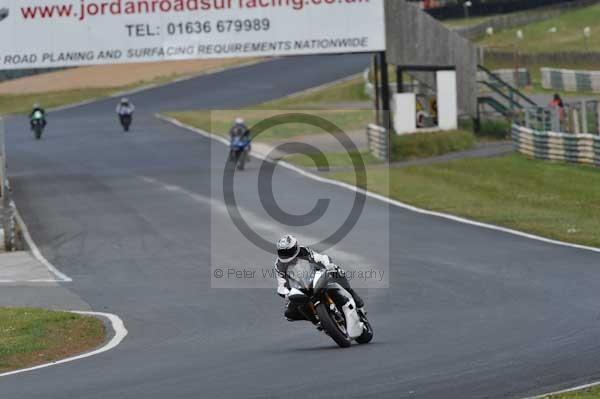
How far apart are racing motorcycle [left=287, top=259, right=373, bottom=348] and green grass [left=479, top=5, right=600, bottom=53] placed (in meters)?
49.6

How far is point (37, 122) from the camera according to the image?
51469 millimetres

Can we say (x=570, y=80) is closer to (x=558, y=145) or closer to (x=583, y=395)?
(x=558, y=145)

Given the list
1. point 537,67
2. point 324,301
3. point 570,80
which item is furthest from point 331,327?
point 537,67

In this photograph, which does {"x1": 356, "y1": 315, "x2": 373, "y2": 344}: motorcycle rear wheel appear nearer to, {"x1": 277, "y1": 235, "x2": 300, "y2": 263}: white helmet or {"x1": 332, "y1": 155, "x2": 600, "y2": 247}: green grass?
{"x1": 277, "y1": 235, "x2": 300, "y2": 263}: white helmet

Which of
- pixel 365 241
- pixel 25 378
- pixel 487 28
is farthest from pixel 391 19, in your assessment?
pixel 487 28

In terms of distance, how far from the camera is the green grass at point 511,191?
82.3ft

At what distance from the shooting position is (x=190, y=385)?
36.4 feet

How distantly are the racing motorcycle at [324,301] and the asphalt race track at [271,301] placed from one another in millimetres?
272

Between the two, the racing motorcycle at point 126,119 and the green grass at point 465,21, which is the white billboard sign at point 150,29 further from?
the green grass at point 465,21

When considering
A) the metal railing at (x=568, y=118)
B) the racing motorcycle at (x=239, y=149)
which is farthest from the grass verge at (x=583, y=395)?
the racing motorcycle at (x=239, y=149)

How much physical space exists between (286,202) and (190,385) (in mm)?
19389

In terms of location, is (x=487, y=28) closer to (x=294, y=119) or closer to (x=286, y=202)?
(x=294, y=119)

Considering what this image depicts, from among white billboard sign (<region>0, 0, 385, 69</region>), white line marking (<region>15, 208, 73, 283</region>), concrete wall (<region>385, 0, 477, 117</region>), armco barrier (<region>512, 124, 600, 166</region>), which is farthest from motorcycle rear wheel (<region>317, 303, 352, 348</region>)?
concrete wall (<region>385, 0, 477, 117</region>)

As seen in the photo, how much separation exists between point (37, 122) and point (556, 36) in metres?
29.4
